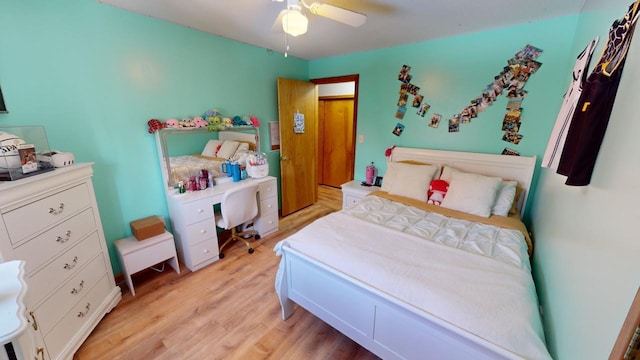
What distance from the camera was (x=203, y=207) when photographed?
92.4 inches

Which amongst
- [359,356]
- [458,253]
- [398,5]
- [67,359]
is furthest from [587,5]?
A: [67,359]

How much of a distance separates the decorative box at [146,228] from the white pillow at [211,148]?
870mm

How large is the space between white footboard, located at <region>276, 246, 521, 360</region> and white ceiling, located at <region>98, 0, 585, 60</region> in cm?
199

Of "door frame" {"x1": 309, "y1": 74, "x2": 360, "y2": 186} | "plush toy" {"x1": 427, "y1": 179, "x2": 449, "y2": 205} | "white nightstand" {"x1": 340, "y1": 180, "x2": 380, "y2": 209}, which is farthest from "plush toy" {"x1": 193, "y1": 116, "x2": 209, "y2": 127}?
"plush toy" {"x1": 427, "y1": 179, "x2": 449, "y2": 205}

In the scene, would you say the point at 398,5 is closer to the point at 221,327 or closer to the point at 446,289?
the point at 446,289

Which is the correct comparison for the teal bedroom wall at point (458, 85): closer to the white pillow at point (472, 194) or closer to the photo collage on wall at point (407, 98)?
the photo collage on wall at point (407, 98)

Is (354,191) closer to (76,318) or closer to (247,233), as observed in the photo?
(247,233)

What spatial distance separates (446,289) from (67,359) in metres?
2.25

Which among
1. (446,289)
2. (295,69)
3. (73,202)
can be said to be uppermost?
(295,69)

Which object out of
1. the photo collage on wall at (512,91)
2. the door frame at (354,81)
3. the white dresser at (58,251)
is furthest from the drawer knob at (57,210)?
the photo collage on wall at (512,91)

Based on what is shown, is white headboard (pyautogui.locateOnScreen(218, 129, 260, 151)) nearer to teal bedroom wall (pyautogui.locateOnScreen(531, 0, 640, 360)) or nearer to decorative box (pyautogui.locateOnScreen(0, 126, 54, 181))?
decorative box (pyautogui.locateOnScreen(0, 126, 54, 181))

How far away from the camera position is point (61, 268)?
1462 millimetres

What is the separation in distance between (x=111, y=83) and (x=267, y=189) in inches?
68.1

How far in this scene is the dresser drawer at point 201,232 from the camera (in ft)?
7.52
